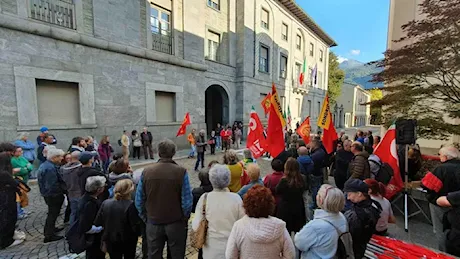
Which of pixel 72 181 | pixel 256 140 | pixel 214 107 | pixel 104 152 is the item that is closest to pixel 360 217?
pixel 256 140

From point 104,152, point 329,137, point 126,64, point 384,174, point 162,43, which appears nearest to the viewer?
point 384,174

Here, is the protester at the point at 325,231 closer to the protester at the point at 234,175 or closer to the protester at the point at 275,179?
the protester at the point at 275,179

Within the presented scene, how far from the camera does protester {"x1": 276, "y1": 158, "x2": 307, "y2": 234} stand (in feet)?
10.3

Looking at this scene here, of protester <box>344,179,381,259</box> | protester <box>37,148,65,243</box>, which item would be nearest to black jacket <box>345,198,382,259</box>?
protester <box>344,179,381,259</box>

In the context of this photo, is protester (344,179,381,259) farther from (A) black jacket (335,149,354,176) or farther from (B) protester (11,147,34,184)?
(B) protester (11,147,34,184)

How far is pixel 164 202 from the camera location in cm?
250

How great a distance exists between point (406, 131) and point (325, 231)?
4049 mm

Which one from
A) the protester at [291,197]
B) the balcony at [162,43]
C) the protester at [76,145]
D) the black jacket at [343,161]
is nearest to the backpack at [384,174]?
the black jacket at [343,161]

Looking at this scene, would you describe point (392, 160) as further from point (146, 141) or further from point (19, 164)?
point (146, 141)

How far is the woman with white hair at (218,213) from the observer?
2291 millimetres

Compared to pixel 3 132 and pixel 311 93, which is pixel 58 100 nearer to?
pixel 3 132

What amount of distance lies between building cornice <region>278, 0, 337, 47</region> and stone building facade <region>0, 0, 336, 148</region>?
274cm

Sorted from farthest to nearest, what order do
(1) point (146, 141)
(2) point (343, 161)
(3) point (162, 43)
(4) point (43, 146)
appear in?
(3) point (162, 43) → (1) point (146, 141) → (4) point (43, 146) → (2) point (343, 161)

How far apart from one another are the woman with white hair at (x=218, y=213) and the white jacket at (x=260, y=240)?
376mm
